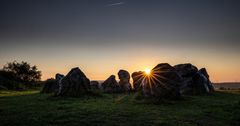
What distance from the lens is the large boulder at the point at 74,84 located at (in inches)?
1534

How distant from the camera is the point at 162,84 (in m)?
31.9

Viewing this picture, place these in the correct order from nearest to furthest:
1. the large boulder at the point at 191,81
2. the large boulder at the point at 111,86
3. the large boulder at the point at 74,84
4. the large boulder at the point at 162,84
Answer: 1. the large boulder at the point at 162,84
2. the large boulder at the point at 74,84
3. the large boulder at the point at 191,81
4. the large boulder at the point at 111,86

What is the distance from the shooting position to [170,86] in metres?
32.0

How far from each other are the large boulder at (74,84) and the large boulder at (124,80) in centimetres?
1511

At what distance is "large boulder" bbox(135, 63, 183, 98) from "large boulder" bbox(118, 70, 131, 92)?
73.7 feet

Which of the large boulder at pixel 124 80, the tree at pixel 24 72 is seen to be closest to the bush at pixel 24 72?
A: the tree at pixel 24 72

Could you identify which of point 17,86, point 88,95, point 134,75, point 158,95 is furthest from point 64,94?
point 17,86

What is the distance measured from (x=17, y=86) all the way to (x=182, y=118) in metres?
77.4

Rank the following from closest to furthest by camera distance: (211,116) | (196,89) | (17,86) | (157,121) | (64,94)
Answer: (157,121), (211,116), (64,94), (196,89), (17,86)

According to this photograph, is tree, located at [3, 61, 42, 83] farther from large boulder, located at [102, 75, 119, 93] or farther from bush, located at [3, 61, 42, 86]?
large boulder, located at [102, 75, 119, 93]

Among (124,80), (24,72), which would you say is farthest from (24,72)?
(124,80)

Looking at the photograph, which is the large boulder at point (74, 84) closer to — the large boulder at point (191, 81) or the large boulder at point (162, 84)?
the large boulder at point (162, 84)

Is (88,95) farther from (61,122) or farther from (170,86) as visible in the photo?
(61,122)

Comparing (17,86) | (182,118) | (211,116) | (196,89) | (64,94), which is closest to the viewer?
(182,118)
